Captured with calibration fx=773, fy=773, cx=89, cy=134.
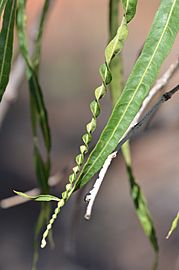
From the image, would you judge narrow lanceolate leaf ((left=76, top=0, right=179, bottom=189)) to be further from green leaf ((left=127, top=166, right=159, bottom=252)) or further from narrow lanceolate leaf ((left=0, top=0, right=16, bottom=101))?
green leaf ((left=127, top=166, right=159, bottom=252))

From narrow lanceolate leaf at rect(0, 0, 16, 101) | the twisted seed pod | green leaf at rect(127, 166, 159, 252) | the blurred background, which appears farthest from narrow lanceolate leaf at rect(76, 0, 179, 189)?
the blurred background

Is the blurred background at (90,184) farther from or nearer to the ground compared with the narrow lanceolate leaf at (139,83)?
nearer to the ground

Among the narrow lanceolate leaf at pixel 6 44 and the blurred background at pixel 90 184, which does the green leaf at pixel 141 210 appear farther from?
the blurred background at pixel 90 184

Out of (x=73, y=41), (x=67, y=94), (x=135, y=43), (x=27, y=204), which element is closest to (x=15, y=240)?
(x=27, y=204)

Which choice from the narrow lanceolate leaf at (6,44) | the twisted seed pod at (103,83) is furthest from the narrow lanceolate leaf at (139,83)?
the narrow lanceolate leaf at (6,44)

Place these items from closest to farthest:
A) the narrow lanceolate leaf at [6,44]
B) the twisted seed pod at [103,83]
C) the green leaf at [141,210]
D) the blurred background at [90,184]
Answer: the twisted seed pod at [103,83] < the narrow lanceolate leaf at [6,44] < the green leaf at [141,210] < the blurred background at [90,184]

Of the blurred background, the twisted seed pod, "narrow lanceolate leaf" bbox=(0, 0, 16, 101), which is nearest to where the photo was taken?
the twisted seed pod

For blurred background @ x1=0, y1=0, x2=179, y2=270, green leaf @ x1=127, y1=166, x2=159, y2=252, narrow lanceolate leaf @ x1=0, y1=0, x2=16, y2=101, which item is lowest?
blurred background @ x1=0, y1=0, x2=179, y2=270
